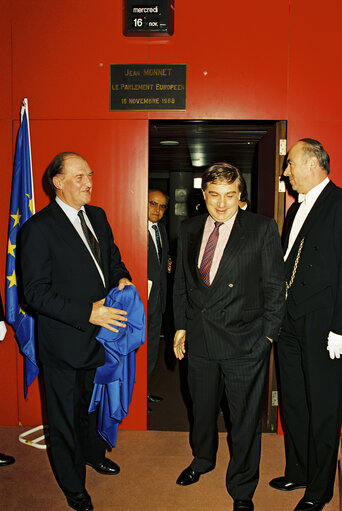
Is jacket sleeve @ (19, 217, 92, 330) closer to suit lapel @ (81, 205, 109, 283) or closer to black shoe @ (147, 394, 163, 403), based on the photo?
suit lapel @ (81, 205, 109, 283)

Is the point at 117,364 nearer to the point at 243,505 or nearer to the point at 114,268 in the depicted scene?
the point at 114,268

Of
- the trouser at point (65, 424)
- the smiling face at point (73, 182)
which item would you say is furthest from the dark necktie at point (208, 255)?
the trouser at point (65, 424)

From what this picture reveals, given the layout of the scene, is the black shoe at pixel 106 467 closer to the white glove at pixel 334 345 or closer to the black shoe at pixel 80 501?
the black shoe at pixel 80 501

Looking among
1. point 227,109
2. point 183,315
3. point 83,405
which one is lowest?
point 83,405

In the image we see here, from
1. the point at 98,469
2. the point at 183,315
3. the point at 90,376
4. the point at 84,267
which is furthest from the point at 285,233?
the point at 98,469

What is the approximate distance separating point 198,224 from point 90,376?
1056 mm

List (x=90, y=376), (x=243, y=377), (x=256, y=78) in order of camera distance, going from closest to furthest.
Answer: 1. (x=243, y=377)
2. (x=90, y=376)
3. (x=256, y=78)

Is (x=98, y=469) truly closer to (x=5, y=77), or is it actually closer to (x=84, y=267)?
(x=84, y=267)

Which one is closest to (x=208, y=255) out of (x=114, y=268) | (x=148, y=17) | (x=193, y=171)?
(x=114, y=268)

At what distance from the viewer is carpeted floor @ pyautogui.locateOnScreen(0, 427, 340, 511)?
239 cm

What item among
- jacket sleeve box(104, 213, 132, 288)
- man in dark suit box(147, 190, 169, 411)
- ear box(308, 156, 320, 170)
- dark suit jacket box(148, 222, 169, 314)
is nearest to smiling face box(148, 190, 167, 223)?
man in dark suit box(147, 190, 169, 411)

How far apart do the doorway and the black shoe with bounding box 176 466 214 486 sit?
75cm

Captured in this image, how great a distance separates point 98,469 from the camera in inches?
106

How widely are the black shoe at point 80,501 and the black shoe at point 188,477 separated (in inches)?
21.3
